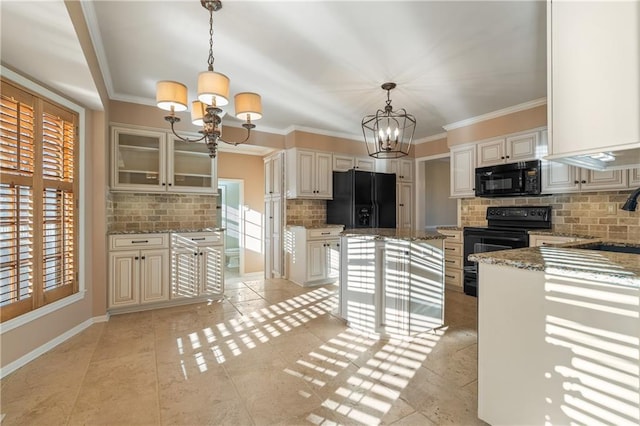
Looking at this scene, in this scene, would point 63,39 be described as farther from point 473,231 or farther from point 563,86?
point 473,231

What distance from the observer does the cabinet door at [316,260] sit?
4.46m

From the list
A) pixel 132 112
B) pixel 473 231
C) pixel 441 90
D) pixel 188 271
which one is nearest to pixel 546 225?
pixel 473 231

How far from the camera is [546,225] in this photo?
3496 millimetres

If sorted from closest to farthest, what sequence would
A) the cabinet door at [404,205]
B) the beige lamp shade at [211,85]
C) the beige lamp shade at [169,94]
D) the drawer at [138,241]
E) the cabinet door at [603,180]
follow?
the beige lamp shade at [211,85] → the beige lamp shade at [169,94] → the cabinet door at [603,180] → the drawer at [138,241] → the cabinet door at [404,205]

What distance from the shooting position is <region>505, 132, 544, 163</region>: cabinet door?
3578 mm

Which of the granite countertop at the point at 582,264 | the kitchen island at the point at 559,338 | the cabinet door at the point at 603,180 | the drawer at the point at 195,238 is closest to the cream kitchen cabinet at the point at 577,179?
the cabinet door at the point at 603,180

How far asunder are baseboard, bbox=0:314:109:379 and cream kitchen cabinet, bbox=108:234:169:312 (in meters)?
0.21

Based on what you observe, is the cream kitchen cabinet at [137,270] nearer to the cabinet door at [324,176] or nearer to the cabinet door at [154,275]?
the cabinet door at [154,275]

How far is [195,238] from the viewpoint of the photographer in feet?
12.1

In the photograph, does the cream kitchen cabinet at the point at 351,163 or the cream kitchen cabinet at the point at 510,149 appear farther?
the cream kitchen cabinet at the point at 351,163

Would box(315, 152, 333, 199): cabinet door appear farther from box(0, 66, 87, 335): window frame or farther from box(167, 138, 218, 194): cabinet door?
box(0, 66, 87, 335): window frame

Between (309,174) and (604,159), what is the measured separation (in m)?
3.53

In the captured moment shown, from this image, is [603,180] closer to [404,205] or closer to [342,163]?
[404,205]

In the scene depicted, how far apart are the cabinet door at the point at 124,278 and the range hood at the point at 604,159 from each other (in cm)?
378
